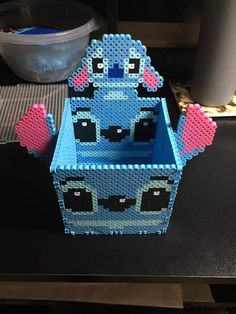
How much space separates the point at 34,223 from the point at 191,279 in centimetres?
22

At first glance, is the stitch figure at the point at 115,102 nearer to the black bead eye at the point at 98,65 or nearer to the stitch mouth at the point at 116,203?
the black bead eye at the point at 98,65

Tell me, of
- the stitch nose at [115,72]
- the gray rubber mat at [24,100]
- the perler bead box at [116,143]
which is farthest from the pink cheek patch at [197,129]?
the gray rubber mat at [24,100]

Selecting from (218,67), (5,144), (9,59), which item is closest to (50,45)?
(9,59)

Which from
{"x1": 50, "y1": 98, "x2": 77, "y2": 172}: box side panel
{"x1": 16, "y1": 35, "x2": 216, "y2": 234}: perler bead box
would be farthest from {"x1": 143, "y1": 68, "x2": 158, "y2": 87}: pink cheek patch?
{"x1": 50, "y1": 98, "x2": 77, "y2": 172}: box side panel

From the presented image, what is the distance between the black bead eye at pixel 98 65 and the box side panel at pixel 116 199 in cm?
17

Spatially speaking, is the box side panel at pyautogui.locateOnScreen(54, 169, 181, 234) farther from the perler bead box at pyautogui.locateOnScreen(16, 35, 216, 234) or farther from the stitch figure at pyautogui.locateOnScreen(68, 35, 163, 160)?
the stitch figure at pyautogui.locateOnScreen(68, 35, 163, 160)

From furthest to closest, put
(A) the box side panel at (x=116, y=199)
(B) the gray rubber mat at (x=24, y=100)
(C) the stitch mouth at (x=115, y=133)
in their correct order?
1. (B) the gray rubber mat at (x=24, y=100)
2. (C) the stitch mouth at (x=115, y=133)
3. (A) the box side panel at (x=116, y=199)

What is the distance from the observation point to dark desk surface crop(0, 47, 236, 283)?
393 millimetres

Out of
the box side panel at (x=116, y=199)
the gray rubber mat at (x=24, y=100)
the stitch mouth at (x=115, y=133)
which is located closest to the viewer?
the box side panel at (x=116, y=199)

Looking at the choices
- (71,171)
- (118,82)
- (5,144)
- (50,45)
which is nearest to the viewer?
(71,171)

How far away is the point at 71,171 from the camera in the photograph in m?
0.38

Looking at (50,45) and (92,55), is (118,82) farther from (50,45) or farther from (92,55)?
(50,45)

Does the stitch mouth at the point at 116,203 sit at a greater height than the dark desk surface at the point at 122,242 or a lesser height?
greater

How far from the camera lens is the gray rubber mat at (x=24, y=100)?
2.13 ft
